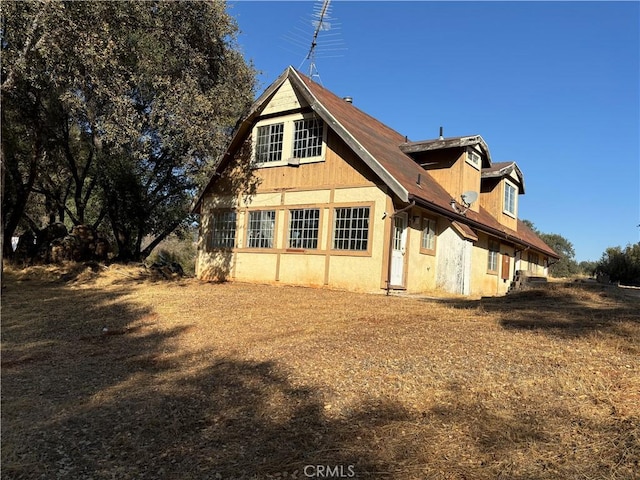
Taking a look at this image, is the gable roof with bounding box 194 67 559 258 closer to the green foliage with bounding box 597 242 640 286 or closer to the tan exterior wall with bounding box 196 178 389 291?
the tan exterior wall with bounding box 196 178 389 291

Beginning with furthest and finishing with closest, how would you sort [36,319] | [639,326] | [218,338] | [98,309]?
1. [98,309]
2. [36,319]
3. [218,338]
4. [639,326]

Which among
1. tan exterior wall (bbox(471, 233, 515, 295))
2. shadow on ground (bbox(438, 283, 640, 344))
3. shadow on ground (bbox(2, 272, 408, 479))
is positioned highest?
tan exterior wall (bbox(471, 233, 515, 295))

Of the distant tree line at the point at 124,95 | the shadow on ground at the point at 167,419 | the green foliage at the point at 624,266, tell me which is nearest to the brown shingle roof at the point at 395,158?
the distant tree line at the point at 124,95

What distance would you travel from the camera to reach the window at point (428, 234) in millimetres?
15859

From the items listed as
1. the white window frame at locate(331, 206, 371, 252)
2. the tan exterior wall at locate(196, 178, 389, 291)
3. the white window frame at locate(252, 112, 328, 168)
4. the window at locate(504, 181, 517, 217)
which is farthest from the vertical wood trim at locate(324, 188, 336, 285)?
the window at locate(504, 181, 517, 217)

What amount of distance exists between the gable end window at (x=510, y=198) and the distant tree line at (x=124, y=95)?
1125 cm

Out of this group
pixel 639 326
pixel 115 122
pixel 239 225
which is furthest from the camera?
pixel 239 225

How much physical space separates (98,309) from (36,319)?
4.45 ft

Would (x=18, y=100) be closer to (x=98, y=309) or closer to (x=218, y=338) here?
(x=98, y=309)

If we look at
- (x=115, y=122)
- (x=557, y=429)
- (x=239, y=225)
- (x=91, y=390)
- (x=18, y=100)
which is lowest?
(x=91, y=390)

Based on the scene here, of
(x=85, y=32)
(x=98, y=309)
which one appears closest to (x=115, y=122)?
(x=85, y=32)

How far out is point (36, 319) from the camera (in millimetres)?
10656

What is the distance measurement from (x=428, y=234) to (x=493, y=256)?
17.7 feet

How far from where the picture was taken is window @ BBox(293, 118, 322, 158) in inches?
643
